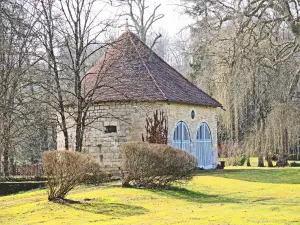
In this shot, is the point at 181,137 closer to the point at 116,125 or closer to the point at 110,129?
the point at 116,125

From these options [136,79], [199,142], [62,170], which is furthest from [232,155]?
[62,170]

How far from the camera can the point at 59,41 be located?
23.8m

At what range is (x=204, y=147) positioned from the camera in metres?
28.6

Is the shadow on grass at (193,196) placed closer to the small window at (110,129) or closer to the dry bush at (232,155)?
the small window at (110,129)

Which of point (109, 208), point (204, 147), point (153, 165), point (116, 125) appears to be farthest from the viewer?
point (204, 147)

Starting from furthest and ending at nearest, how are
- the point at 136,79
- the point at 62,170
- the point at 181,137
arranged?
the point at 181,137
the point at 136,79
the point at 62,170

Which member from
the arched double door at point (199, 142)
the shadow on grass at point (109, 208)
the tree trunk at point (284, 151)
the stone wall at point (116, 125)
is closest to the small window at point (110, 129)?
the stone wall at point (116, 125)

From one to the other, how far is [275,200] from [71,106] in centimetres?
1181

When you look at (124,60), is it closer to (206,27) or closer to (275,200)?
(206,27)

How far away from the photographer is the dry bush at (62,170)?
50.2ft

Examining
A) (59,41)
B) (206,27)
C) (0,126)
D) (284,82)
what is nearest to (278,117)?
(284,82)

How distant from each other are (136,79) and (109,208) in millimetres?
12700

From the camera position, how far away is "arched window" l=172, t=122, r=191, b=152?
26.3 m

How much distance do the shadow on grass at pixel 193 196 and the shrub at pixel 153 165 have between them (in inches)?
18.7
